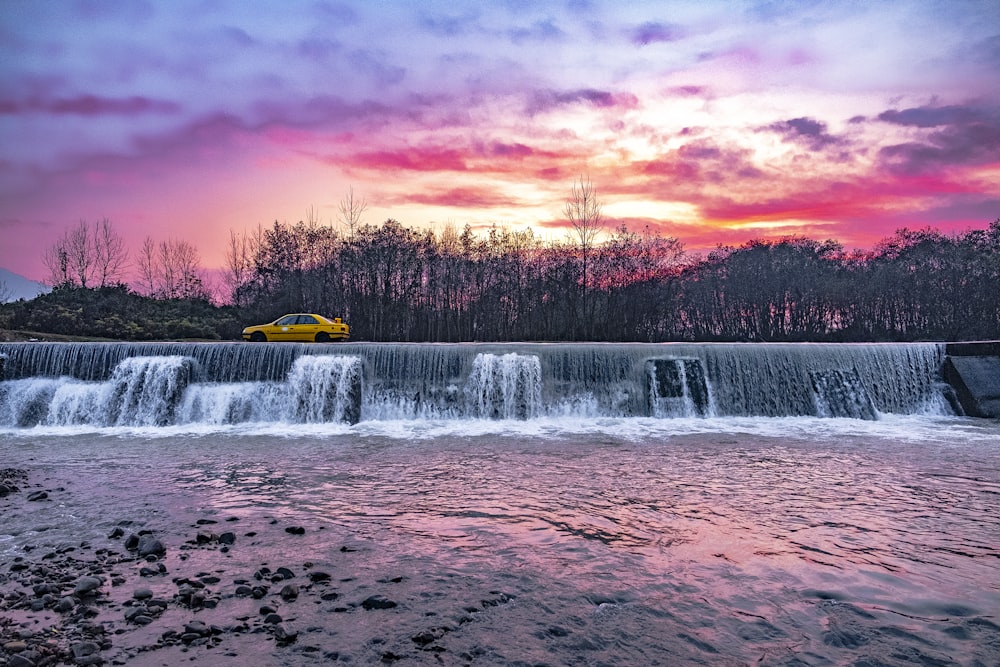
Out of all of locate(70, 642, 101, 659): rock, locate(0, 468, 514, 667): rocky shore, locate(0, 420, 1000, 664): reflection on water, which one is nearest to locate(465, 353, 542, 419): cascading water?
locate(0, 420, 1000, 664): reflection on water

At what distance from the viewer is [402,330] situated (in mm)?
39156

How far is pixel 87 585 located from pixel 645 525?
4.94 metres

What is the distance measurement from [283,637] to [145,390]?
13.9 metres

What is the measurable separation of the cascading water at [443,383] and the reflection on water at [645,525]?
333cm

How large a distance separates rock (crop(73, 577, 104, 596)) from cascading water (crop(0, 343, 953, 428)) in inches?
408

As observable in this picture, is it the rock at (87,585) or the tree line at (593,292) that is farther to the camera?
the tree line at (593,292)

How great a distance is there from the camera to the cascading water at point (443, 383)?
15242 mm

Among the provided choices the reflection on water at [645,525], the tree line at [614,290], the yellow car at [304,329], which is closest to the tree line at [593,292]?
the tree line at [614,290]

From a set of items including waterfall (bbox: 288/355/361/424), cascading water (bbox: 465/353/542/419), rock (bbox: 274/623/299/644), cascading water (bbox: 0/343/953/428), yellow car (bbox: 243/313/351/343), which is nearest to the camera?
rock (bbox: 274/623/299/644)

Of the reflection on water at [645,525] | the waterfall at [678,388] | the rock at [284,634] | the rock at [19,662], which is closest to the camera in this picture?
the rock at [19,662]

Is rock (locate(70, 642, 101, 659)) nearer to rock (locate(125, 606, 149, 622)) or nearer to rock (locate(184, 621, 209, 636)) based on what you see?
rock (locate(125, 606, 149, 622))

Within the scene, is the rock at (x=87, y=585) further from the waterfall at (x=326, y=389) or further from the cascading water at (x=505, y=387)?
the cascading water at (x=505, y=387)

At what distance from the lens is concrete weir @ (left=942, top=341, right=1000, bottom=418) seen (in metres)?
15.6

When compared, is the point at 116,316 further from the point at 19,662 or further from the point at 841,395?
the point at 19,662
